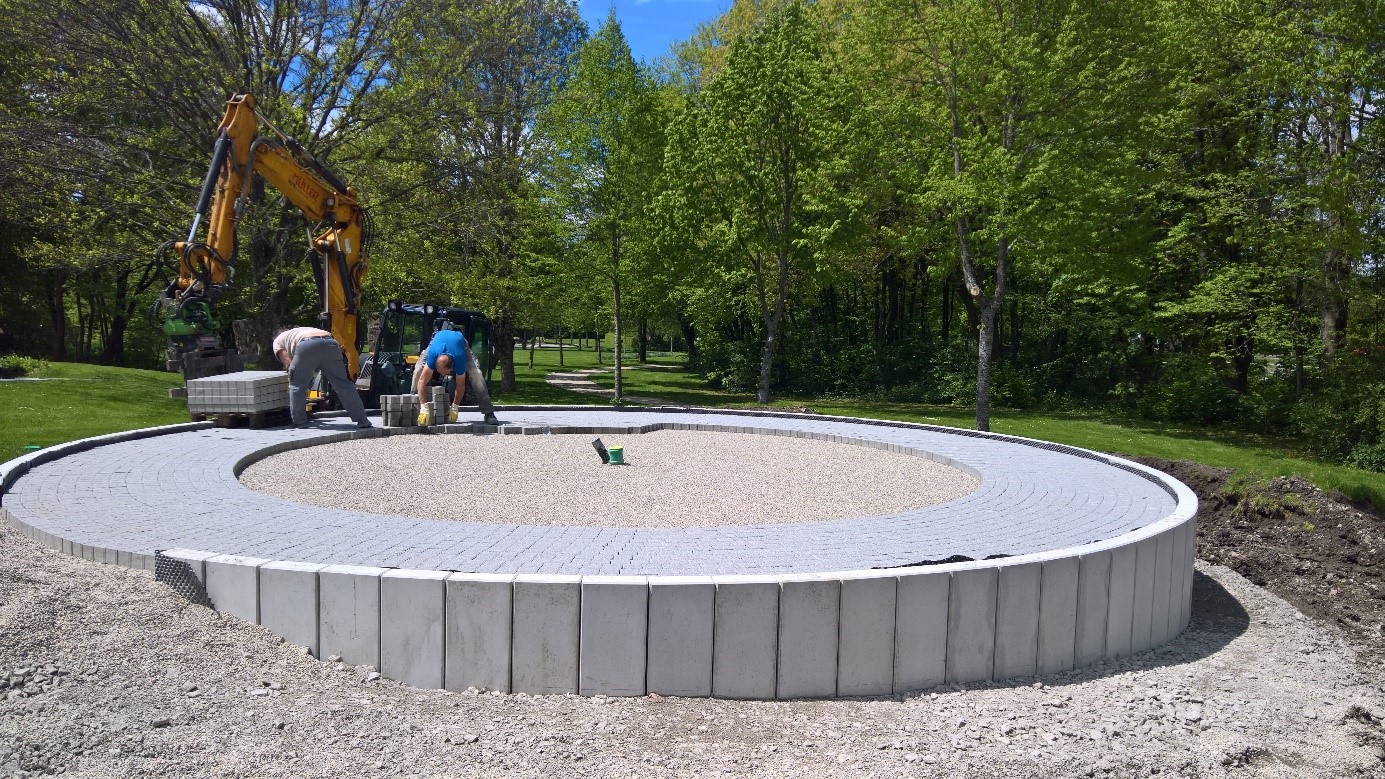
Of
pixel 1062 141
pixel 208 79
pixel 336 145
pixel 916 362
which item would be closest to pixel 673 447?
pixel 1062 141

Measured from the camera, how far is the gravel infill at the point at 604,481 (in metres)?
6.55

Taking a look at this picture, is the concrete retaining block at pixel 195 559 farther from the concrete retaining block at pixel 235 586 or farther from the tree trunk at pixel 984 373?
the tree trunk at pixel 984 373

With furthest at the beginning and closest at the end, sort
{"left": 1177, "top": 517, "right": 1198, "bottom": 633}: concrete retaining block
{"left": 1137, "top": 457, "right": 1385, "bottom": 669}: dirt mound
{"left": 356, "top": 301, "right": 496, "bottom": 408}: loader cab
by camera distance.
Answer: {"left": 356, "top": 301, "right": 496, "bottom": 408}: loader cab
{"left": 1137, "top": 457, "right": 1385, "bottom": 669}: dirt mound
{"left": 1177, "top": 517, "right": 1198, "bottom": 633}: concrete retaining block

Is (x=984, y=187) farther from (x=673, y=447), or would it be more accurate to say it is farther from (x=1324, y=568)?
(x=1324, y=568)

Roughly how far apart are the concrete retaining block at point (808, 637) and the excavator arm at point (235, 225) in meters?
9.57

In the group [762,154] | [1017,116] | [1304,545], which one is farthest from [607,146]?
[1304,545]

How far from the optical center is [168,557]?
4266mm

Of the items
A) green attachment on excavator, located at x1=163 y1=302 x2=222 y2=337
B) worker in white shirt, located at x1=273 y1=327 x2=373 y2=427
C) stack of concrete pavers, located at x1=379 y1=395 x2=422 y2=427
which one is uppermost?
green attachment on excavator, located at x1=163 y1=302 x2=222 y2=337

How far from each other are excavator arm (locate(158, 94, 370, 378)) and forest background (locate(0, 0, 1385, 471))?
2788 mm

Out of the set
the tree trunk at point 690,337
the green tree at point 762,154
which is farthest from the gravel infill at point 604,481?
the tree trunk at point 690,337

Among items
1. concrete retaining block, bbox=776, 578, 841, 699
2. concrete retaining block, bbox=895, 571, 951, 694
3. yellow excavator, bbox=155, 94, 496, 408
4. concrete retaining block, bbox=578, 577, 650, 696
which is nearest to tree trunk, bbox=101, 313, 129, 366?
yellow excavator, bbox=155, 94, 496, 408

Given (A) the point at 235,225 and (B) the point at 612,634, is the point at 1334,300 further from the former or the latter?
(A) the point at 235,225

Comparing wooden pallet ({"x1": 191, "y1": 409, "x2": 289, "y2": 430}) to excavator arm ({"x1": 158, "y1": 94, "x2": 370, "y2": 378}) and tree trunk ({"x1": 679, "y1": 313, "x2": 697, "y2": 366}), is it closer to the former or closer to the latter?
Answer: excavator arm ({"x1": 158, "y1": 94, "x2": 370, "y2": 378})

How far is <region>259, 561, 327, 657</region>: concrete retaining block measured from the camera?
395cm
